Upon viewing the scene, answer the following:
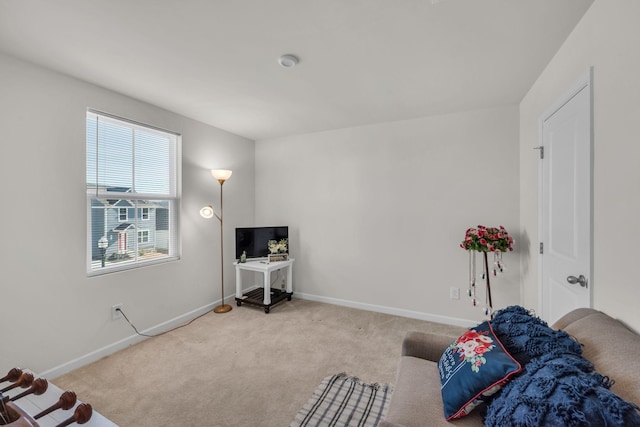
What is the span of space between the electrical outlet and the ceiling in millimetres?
2005

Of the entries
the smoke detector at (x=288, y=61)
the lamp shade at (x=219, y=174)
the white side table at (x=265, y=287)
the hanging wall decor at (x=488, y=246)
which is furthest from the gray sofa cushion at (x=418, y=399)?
the lamp shade at (x=219, y=174)

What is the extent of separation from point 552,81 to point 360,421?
2681mm

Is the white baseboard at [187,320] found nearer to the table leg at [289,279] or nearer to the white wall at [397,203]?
the white wall at [397,203]

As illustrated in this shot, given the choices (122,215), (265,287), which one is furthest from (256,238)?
(122,215)

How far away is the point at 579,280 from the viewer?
158 cm

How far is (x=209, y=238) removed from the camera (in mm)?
3590

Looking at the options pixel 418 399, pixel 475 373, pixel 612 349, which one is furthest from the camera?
pixel 418 399

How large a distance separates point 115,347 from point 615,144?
12.6ft

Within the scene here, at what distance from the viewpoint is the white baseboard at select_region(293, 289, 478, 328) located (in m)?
3.12

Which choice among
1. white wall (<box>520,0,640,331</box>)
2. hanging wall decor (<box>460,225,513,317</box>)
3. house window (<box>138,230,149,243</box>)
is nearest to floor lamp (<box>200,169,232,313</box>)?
house window (<box>138,230,149,243</box>)

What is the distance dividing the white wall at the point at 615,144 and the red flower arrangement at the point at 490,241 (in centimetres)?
114

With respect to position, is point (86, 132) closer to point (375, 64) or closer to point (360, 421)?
point (375, 64)

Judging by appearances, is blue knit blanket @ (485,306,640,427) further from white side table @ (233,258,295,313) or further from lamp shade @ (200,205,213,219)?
lamp shade @ (200,205,213,219)

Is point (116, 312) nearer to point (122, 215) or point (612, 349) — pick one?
point (122, 215)
